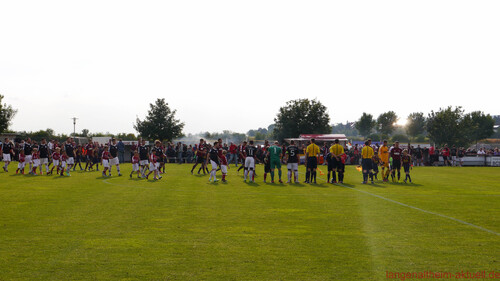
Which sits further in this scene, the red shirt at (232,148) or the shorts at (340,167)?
the red shirt at (232,148)

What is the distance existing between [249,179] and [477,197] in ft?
36.9

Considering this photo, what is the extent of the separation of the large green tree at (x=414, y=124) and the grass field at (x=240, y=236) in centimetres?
14256

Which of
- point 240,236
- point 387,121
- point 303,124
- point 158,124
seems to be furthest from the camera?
point 387,121

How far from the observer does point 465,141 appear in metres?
87.2

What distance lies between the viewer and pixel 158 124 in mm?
72875

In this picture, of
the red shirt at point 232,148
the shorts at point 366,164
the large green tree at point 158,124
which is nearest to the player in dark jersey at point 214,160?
the shorts at point 366,164

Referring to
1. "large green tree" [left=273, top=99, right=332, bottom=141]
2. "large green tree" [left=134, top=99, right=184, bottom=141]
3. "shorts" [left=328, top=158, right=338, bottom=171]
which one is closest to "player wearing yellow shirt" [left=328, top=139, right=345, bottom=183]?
"shorts" [left=328, top=158, right=338, bottom=171]

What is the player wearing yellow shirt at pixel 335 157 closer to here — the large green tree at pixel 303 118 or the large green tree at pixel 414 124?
the large green tree at pixel 303 118

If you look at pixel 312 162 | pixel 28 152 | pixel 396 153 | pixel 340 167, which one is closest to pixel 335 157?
pixel 340 167

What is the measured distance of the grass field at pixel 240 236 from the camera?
6.79 m

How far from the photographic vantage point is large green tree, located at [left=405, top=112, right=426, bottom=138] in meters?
150

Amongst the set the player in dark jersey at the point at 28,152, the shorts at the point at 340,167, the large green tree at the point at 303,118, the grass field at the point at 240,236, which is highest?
the large green tree at the point at 303,118

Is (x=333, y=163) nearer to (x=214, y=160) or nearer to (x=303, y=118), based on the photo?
(x=214, y=160)

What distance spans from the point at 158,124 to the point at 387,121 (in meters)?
92.4
